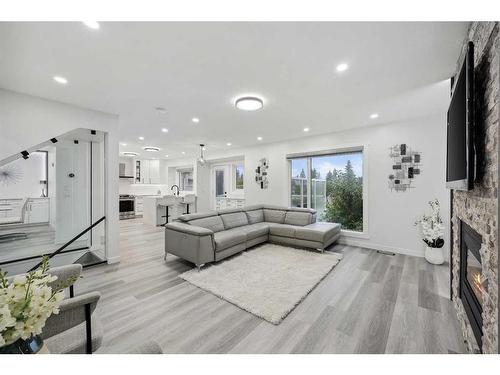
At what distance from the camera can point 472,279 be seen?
5.51ft

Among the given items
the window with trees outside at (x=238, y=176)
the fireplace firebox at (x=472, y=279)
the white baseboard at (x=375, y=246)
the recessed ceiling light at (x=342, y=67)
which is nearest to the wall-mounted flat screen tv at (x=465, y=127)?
the fireplace firebox at (x=472, y=279)

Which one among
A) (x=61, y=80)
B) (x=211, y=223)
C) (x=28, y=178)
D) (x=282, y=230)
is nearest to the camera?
(x=61, y=80)

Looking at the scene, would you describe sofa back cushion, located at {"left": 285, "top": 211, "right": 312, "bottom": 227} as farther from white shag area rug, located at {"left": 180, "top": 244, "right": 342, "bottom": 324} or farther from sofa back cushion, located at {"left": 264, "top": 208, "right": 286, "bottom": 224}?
white shag area rug, located at {"left": 180, "top": 244, "right": 342, "bottom": 324}

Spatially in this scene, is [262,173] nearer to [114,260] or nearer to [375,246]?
[375,246]

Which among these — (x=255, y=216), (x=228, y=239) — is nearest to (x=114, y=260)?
(x=228, y=239)

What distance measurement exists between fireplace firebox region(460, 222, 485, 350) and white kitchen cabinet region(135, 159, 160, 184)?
9.48 meters

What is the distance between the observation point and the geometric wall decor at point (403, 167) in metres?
3.77

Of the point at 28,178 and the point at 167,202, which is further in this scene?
the point at 167,202

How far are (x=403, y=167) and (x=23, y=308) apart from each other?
16.3ft

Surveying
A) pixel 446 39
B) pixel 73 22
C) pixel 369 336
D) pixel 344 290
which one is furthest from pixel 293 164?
pixel 73 22

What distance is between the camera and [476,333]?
1.41 metres

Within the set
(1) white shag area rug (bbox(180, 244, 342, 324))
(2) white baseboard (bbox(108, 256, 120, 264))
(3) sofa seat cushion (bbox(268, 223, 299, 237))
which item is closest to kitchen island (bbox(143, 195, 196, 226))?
(2) white baseboard (bbox(108, 256, 120, 264))

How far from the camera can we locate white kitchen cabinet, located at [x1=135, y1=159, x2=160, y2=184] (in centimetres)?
896

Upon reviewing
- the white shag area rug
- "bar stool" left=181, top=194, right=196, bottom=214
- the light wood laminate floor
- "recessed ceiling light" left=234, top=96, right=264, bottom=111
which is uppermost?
"recessed ceiling light" left=234, top=96, right=264, bottom=111
